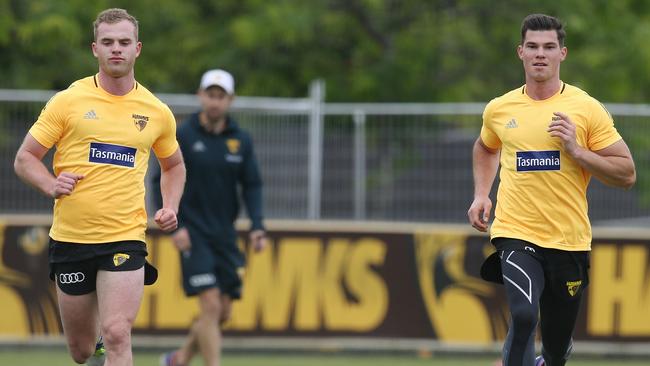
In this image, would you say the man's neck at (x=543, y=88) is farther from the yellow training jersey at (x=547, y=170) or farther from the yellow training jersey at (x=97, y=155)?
the yellow training jersey at (x=97, y=155)

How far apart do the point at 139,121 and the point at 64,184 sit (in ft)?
2.25

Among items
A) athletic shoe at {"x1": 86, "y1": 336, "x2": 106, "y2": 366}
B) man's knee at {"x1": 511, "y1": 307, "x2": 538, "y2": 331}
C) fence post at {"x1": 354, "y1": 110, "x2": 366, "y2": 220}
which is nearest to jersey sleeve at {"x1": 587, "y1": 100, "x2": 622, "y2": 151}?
man's knee at {"x1": 511, "y1": 307, "x2": 538, "y2": 331}

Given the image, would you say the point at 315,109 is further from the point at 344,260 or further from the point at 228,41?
the point at 228,41

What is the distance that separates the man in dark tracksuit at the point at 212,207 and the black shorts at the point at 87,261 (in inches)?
115

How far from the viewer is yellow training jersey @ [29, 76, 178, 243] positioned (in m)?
8.21

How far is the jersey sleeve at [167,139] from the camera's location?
8586 millimetres

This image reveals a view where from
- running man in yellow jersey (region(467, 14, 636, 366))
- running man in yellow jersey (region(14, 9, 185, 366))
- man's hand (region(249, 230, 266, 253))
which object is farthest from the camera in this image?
man's hand (region(249, 230, 266, 253))

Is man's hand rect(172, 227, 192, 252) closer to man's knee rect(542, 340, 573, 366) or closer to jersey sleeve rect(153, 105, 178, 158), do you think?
jersey sleeve rect(153, 105, 178, 158)

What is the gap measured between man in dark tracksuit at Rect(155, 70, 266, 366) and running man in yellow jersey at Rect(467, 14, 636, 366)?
3366 mm

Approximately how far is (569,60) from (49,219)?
27.8 ft

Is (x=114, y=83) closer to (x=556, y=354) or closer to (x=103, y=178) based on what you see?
(x=103, y=178)

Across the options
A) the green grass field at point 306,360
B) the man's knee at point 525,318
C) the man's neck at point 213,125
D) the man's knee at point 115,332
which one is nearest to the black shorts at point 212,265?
the man's neck at point 213,125

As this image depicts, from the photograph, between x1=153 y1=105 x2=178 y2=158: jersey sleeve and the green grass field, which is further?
the green grass field

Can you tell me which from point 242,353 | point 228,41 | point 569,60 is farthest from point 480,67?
point 242,353
